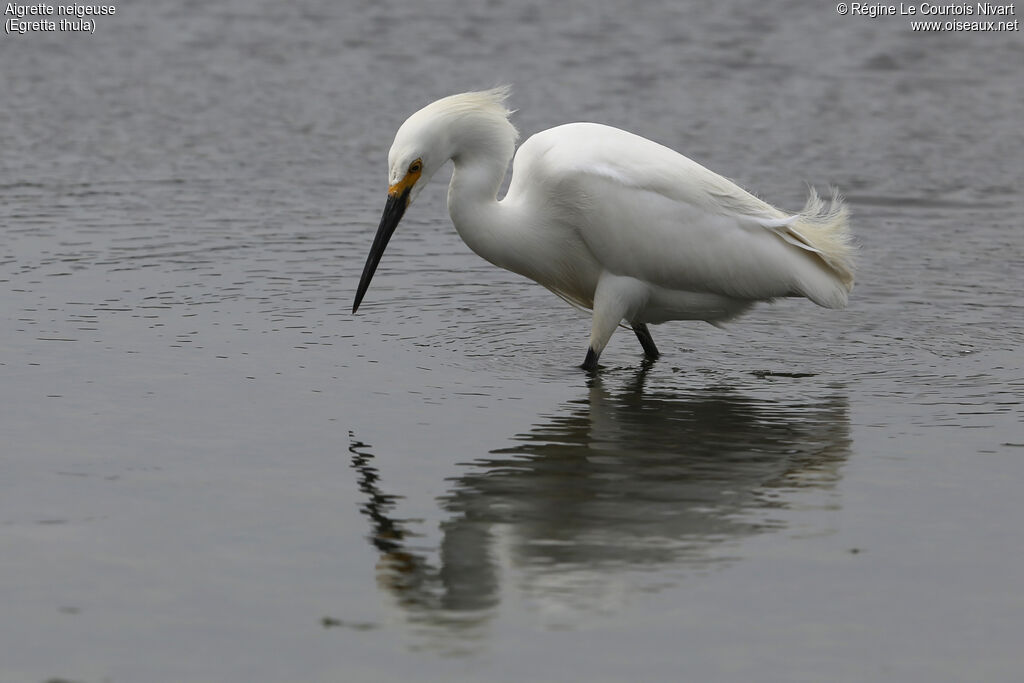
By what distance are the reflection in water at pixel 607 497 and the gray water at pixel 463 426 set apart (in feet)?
0.06

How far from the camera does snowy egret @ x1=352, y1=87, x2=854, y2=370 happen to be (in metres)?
7.86

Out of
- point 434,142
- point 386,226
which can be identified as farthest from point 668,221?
point 386,226

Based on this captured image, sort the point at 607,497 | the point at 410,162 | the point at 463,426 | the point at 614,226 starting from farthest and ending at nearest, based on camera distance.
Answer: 1. the point at 614,226
2. the point at 410,162
3. the point at 463,426
4. the point at 607,497

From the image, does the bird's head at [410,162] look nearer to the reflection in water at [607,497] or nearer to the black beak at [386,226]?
the black beak at [386,226]

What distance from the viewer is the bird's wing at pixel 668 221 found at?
7.89 m

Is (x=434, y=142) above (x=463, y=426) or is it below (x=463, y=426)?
above

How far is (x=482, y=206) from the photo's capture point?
794 centimetres

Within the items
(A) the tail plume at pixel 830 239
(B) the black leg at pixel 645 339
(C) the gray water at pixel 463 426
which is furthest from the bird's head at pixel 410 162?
(A) the tail plume at pixel 830 239

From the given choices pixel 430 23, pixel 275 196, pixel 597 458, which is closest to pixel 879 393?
pixel 597 458

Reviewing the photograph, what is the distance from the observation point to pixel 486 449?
21.7 ft

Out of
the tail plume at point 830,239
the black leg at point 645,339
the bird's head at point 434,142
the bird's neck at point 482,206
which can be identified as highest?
the bird's head at point 434,142

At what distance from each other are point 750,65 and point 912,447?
34.3ft

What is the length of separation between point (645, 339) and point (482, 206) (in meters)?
1.14

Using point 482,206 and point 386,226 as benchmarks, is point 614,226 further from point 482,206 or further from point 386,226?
point 386,226
